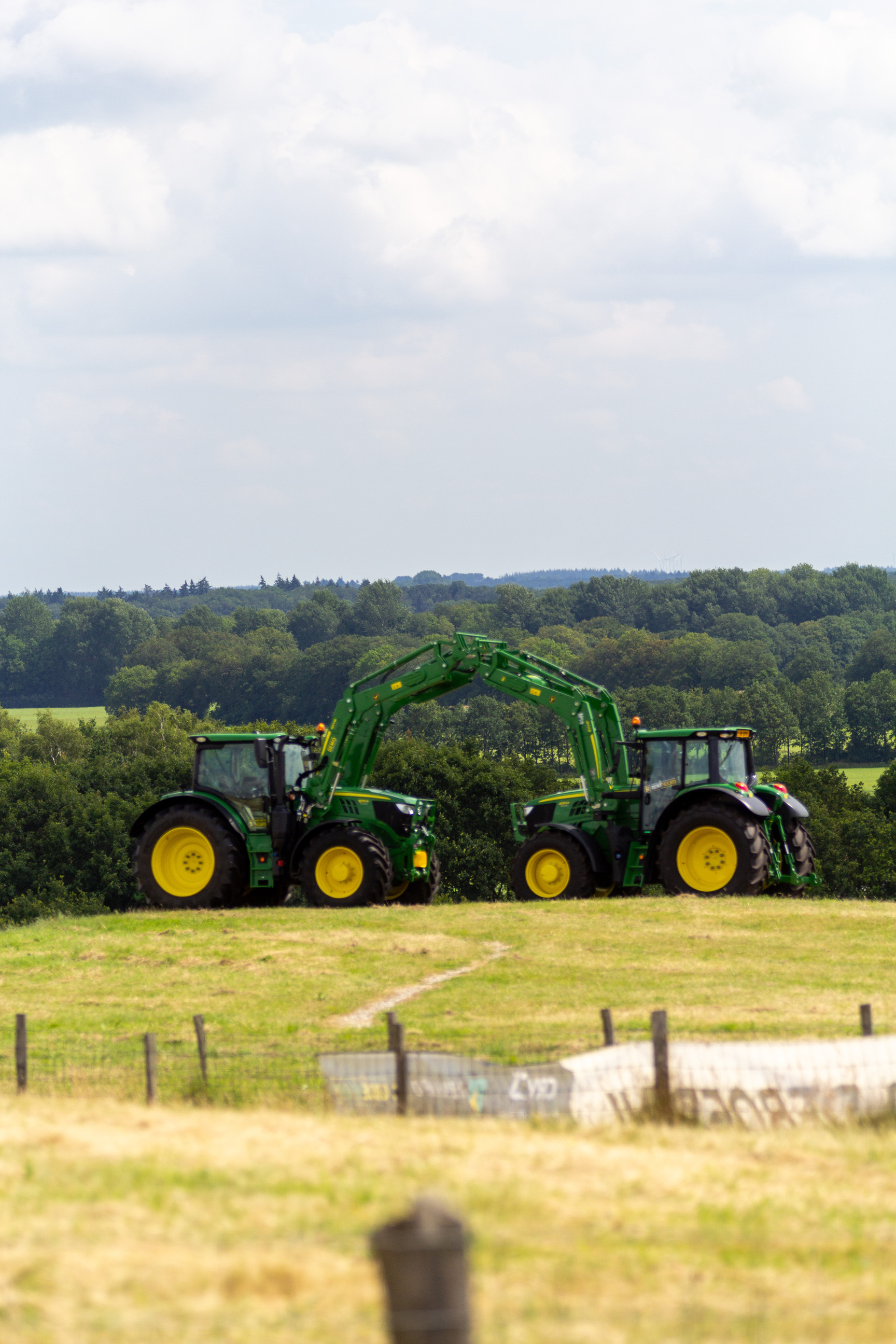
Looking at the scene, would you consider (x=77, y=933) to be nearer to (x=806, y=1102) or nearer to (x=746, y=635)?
(x=806, y=1102)

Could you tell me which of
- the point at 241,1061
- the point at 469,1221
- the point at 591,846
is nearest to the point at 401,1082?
the point at 241,1061

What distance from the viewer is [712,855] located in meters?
22.2

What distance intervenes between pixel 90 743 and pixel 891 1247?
75040 millimetres

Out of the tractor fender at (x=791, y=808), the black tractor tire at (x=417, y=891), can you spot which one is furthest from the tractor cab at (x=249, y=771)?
the tractor fender at (x=791, y=808)

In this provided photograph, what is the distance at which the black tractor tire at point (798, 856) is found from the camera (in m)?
23.4

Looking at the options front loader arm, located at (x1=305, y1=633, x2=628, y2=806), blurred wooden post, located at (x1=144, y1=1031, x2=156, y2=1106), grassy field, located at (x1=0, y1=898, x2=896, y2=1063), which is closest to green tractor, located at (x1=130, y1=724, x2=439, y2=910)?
front loader arm, located at (x1=305, y1=633, x2=628, y2=806)

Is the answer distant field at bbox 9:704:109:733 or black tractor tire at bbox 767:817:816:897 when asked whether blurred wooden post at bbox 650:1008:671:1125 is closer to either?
black tractor tire at bbox 767:817:816:897

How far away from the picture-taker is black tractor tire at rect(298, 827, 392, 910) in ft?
74.5

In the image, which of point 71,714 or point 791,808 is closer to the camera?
point 791,808

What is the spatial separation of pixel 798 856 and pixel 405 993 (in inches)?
376

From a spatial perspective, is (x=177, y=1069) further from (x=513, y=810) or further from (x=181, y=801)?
(x=513, y=810)

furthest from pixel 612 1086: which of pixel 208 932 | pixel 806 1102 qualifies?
pixel 208 932

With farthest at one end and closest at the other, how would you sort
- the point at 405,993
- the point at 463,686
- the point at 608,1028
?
the point at 463,686 < the point at 405,993 < the point at 608,1028

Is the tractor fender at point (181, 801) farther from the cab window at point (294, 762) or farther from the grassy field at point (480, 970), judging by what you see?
the grassy field at point (480, 970)
